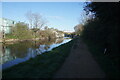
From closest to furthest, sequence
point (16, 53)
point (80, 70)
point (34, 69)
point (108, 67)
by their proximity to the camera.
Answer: point (80, 70)
point (108, 67)
point (34, 69)
point (16, 53)

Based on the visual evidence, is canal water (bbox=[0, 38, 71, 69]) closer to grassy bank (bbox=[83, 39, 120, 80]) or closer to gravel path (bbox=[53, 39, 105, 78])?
gravel path (bbox=[53, 39, 105, 78])

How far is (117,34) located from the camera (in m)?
7.07

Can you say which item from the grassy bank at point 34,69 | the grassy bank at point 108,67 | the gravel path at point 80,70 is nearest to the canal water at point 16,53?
the grassy bank at point 34,69

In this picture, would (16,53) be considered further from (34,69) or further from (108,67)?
(108,67)

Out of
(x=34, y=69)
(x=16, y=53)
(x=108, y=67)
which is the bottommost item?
(x=16, y=53)

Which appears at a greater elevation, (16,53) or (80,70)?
(80,70)

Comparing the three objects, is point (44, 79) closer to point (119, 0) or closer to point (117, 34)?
point (117, 34)

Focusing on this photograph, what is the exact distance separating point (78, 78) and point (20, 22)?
50.6 m

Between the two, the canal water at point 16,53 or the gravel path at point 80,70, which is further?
the canal water at point 16,53

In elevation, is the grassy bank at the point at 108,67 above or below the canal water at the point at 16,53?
above

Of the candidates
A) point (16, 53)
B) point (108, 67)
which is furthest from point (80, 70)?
point (16, 53)

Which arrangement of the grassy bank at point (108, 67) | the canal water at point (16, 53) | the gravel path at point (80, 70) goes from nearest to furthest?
1. the grassy bank at point (108, 67)
2. the gravel path at point (80, 70)
3. the canal water at point (16, 53)

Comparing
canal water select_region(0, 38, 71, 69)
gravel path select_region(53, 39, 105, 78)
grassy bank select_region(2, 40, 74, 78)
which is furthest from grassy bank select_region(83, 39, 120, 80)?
canal water select_region(0, 38, 71, 69)

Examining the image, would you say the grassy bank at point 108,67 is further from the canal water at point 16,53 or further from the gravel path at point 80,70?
the canal water at point 16,53
